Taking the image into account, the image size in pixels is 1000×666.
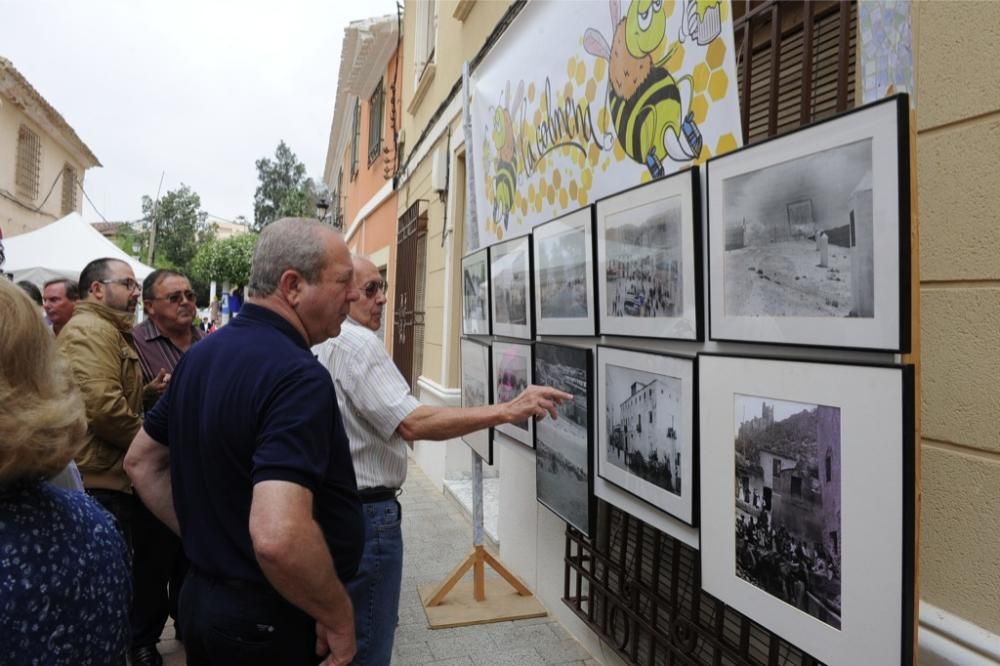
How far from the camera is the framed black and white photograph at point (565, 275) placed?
8.17 feet

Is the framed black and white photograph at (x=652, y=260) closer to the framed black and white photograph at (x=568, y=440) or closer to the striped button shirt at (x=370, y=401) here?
the framed black and white photograph at (x=568, y=440)

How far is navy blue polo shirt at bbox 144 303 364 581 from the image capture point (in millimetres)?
1418

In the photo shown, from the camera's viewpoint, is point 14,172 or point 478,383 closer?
point 478,383

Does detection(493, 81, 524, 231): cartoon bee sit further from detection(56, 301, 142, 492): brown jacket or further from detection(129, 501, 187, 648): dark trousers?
detection(129, 501, 187, 648): dark trousers

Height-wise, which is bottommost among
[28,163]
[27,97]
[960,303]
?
[960,303]

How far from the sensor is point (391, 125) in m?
10.3

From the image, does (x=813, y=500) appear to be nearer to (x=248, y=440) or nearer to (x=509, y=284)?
(x=248, y=440)

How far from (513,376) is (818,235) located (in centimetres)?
193

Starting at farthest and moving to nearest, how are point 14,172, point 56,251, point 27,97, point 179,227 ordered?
point 179,227 < point 14,172 < point 27,97 < point 56,251

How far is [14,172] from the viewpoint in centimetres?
1650

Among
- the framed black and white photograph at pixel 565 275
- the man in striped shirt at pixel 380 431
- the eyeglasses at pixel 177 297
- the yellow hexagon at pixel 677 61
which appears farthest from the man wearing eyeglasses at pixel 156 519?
the yellow hexagon at pixel 677 61

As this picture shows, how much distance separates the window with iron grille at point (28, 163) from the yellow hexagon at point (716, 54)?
66.0 feet

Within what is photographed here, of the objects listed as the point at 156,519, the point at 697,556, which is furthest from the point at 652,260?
the point at 156,519

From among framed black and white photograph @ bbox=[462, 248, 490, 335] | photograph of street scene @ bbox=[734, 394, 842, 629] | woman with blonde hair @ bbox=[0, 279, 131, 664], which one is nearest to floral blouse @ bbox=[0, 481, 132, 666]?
woman with blonde hair @ bbox=[0, 279, 131, 664]
